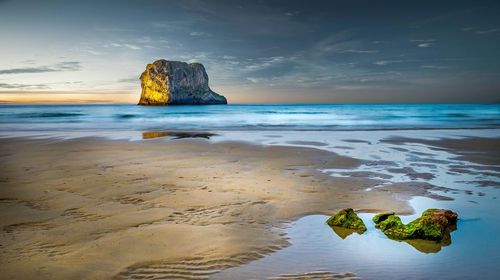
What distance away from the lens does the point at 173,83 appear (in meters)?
108

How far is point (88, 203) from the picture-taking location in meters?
5.53

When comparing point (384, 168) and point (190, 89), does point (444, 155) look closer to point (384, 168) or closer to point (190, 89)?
point (384, 168)

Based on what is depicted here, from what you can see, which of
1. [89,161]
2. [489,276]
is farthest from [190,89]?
[489,276]

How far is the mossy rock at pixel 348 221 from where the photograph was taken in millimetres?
4434

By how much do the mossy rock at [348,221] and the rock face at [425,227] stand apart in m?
0.28

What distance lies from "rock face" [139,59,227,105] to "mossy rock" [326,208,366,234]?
346 feet

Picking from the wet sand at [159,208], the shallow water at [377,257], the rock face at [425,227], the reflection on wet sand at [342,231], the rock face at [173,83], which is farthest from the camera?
the rock face at [173,83]

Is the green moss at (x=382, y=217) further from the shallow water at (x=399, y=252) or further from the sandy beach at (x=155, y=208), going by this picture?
the sandy beach at (x=155, y=208)

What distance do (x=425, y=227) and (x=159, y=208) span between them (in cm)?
386

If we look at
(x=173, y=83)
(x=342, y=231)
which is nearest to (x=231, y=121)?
(x=342, y=231)

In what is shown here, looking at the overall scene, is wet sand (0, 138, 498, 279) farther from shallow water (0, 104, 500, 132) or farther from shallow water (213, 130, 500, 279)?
shallow water (0, 104, 500, 132)

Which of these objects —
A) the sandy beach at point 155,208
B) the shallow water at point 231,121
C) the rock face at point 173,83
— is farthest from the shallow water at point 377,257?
the rock face at point 173,83

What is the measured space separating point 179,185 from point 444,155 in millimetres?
8925

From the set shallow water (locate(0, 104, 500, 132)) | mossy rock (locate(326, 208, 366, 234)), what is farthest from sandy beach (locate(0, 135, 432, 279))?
shallow water (locate(0, 104, 500, 132))
